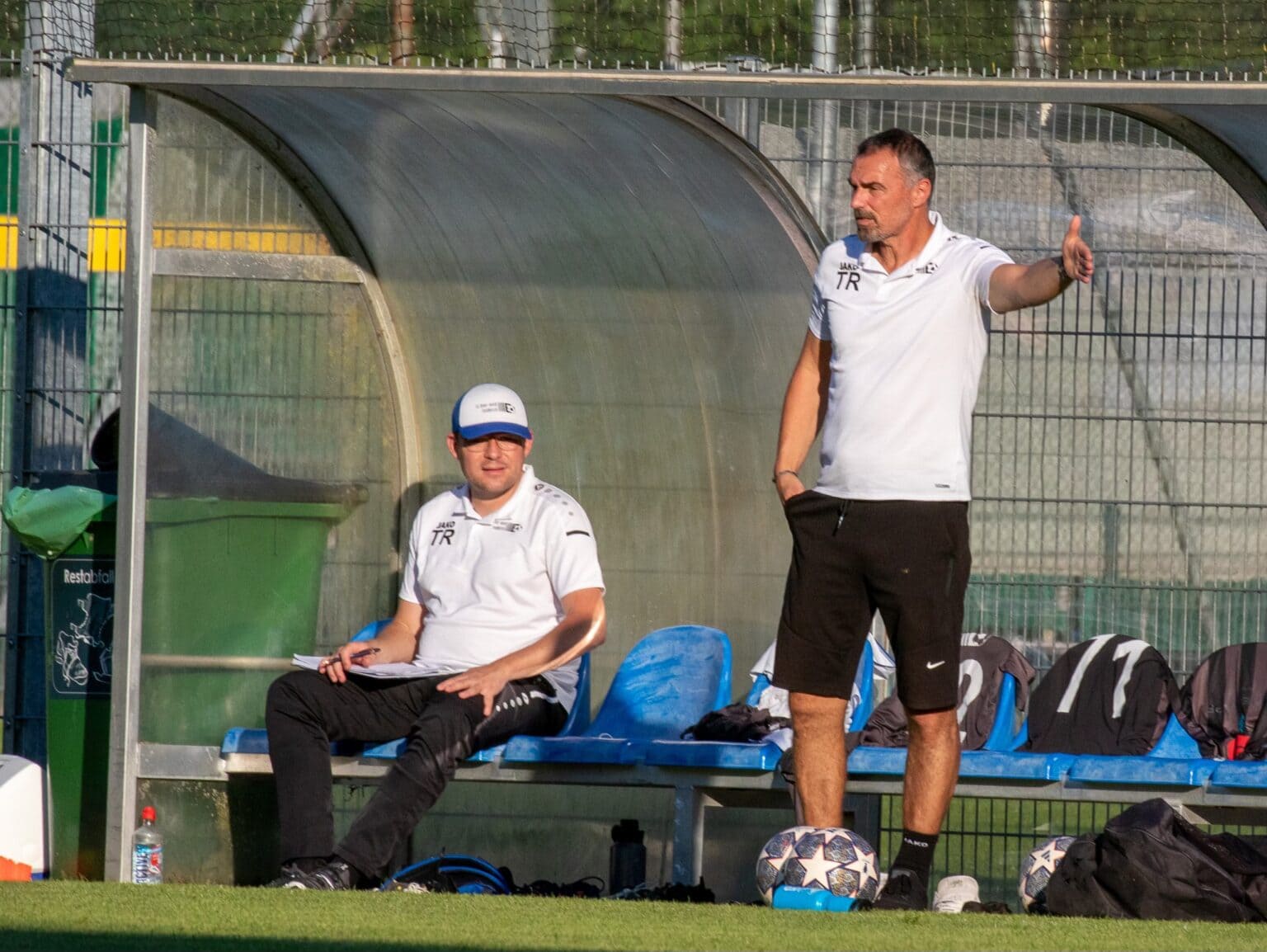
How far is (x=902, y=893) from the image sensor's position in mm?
5531

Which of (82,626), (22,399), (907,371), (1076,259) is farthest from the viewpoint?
(22,399)

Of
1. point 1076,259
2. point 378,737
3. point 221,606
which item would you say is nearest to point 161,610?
point 221,606

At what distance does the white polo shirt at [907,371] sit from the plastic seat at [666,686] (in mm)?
1742

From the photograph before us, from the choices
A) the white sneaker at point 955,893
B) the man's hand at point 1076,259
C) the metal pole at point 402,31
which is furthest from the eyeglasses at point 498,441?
the man's hand at point 1076,259

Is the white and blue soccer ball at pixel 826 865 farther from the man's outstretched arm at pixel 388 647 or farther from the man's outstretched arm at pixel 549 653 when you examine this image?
the man's outstretched arm at pixel 388 647

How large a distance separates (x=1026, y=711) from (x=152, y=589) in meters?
2.94

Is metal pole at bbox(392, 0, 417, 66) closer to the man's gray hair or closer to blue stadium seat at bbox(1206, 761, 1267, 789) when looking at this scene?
the man's gray hair

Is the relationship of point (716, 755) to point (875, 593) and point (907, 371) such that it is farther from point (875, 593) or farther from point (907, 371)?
point (907, 371)

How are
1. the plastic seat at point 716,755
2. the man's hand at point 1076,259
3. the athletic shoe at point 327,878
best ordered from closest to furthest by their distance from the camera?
1. the man's hand at point 1076,259
2. the athletic shoe at point 327,878
3. the plastic seat at point 716,755

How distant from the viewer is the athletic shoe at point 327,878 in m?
5.86

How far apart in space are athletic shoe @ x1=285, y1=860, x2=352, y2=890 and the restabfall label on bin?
148 centimetres

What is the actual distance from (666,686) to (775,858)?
1.83 metres

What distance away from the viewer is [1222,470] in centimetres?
745

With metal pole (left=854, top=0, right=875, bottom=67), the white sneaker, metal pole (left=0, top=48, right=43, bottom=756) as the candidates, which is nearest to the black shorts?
the white sneaker
